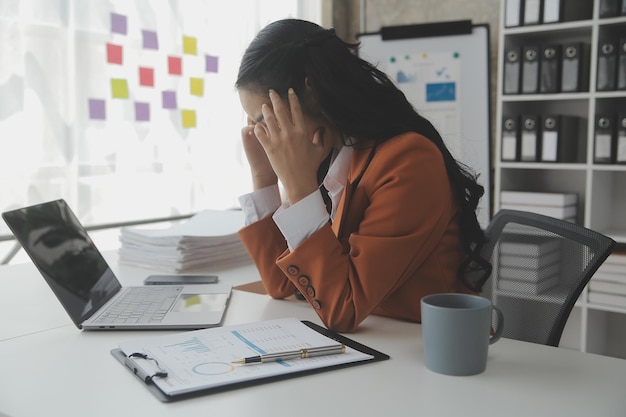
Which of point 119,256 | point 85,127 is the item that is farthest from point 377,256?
point 85,127

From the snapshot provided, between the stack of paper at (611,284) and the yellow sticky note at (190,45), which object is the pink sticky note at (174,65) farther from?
the stack of paper at (611,284)

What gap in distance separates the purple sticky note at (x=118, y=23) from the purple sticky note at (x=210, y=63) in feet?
1.45

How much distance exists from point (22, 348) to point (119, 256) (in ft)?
2.21

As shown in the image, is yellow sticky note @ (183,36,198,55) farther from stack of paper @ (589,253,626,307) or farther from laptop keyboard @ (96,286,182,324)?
stack of paper @ (589,253,626,307)

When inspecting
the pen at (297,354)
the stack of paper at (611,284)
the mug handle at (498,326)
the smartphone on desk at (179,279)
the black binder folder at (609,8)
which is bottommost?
the stack of paper at (611,284)

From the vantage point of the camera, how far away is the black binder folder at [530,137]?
259cm

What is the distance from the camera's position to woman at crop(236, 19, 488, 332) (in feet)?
3.21

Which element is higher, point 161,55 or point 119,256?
point 161,55

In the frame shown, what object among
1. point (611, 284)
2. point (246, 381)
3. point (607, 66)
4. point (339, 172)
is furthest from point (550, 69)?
point (246, 381)

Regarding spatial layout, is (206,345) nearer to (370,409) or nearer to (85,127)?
(370,409)

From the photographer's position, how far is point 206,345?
85 cm

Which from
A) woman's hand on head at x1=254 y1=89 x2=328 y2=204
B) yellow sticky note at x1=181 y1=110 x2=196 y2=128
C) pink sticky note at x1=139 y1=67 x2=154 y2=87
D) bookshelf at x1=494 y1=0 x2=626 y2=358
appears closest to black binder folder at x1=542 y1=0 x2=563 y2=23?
bookshelf at x1=494 y1=0 x2=626 y2=358

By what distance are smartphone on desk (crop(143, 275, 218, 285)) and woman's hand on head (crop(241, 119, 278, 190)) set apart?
0.73ft

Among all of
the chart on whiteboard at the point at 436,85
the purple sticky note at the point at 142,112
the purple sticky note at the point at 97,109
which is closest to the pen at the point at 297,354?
the purple sticky note at the point at 97,109
